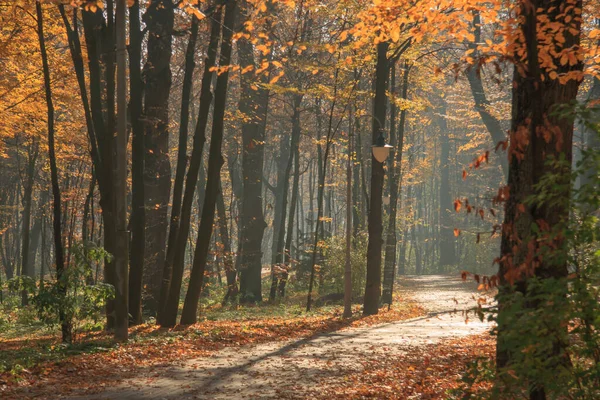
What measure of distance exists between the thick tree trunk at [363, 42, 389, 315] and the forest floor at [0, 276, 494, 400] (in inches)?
150

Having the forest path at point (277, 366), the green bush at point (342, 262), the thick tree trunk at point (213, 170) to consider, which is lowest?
the forest path at point (277, 366)

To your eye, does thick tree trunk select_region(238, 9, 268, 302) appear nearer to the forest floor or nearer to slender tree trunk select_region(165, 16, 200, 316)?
slender tree trunk select_region(165, 16, 200, 316)

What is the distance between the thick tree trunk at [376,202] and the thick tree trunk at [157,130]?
19.4 feet

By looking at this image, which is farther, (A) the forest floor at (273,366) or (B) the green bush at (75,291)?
(B) the green bush at (75,291)

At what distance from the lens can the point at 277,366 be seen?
10.1 meters

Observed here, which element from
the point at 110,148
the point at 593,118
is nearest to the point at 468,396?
the point at 593,118

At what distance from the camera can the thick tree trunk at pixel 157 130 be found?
16.6m

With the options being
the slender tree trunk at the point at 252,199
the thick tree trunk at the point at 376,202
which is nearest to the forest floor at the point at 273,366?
the thick tree trunk at the point at 376,202

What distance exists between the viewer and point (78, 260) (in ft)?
35.7

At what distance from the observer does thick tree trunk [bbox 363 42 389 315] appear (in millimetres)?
19156

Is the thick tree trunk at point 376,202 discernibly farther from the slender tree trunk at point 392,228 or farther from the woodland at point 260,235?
the slender tree trunk at point 392,228

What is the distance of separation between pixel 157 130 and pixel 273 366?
8622 mm

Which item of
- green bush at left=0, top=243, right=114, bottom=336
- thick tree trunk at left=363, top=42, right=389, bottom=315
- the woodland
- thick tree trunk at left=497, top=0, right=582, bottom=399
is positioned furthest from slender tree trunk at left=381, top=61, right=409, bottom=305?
thick tree trunk at left=497, top=0, right=582, bottom=399

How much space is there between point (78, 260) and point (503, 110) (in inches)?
898
